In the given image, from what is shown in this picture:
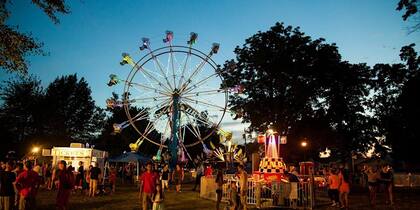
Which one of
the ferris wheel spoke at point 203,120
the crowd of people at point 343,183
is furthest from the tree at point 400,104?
the ferris wheel spoke at point 203,120

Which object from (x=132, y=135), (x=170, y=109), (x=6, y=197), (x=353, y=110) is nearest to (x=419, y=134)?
(x=353, y=110)

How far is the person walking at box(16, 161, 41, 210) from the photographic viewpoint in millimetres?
10414

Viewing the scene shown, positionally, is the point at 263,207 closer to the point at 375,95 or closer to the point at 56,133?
the point at 375,95

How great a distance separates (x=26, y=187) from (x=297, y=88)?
2695 centimetres

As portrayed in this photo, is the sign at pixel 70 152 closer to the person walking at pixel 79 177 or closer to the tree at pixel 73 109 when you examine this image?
the person walking at pixel 79 177

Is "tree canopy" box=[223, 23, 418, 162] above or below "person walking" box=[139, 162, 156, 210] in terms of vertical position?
above

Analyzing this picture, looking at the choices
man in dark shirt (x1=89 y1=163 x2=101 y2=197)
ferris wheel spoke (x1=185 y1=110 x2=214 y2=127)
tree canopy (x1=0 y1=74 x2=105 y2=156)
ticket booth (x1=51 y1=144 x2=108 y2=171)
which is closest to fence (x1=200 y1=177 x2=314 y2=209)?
man in dark shirt (x1=89 y1=163 x2=101 y2=197)

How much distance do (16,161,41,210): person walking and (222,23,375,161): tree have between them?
2362cm

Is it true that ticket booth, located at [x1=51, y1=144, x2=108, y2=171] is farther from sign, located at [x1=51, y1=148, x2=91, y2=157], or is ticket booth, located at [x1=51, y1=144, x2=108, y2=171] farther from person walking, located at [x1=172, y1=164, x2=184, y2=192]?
person walking, located at [x1=172, y1=164, x2=184, y2=192]

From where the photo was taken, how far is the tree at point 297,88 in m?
34.7

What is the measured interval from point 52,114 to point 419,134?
48901 millimetres

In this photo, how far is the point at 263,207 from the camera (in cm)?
1605

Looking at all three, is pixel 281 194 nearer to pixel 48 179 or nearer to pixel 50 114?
pixel 48 179

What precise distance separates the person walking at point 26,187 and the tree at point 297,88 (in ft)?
77.5
